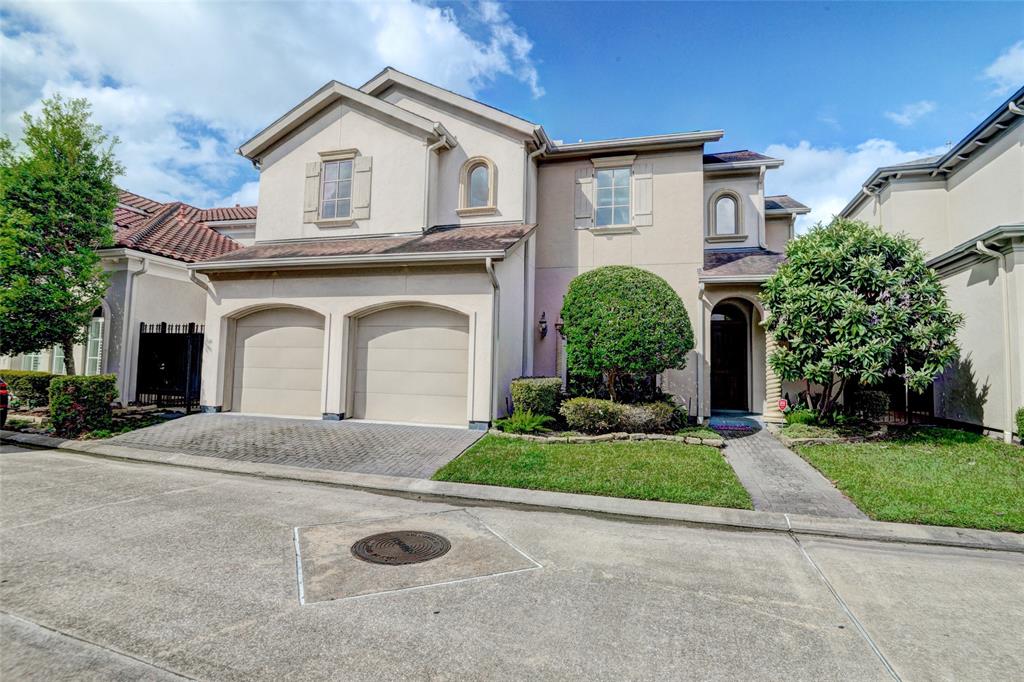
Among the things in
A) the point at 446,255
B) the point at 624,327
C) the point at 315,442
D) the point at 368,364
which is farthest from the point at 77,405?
the point at 624,327

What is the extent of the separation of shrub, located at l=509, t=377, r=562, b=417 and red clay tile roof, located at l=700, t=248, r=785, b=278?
510 centimetres

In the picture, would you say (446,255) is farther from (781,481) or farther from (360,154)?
(781,481)

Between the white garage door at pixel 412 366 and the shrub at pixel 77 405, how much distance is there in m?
4.87

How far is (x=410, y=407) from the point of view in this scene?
34.3ft

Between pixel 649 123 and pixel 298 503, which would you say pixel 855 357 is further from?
pixel 298 503

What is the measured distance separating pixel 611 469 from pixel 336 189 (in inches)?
395

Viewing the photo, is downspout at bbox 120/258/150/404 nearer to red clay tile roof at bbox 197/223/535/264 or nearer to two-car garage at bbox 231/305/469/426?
red clay tile roof at bbox 197/223/535/264

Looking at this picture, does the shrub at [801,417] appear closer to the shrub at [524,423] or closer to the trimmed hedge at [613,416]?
the trimmed hedge at [613,416]

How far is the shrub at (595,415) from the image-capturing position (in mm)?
9242

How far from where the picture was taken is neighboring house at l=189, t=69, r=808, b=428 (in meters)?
10.3

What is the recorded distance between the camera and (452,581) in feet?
12.4

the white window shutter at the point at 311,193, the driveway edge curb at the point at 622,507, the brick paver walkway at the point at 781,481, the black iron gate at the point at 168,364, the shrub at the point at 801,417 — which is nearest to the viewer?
the driveway edge curb at the point at 622,507

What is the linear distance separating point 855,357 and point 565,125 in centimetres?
945

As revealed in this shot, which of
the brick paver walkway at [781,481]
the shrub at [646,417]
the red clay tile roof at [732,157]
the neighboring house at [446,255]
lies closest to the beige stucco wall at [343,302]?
the neighboring house at [446,255]
